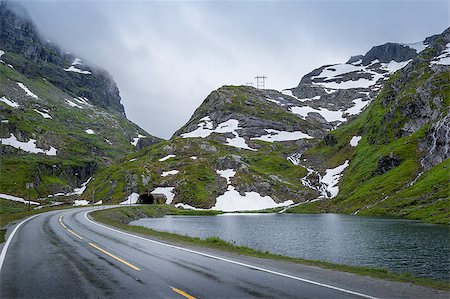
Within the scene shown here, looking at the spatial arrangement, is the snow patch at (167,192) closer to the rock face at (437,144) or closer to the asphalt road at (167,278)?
the rock face at (437,144)

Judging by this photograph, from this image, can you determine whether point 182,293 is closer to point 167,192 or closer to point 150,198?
point 150,198

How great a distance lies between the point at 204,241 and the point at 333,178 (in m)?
160

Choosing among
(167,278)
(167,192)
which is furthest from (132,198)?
(167,278)

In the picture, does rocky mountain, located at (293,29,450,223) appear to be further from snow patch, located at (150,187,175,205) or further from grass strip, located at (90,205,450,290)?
Result: grass strip, located at (90,205,450,290)

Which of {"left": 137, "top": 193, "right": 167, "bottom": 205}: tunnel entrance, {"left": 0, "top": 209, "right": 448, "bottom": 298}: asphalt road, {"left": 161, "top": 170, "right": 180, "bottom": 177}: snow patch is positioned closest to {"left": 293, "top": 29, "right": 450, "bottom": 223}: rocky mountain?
{"left": 137, "top": 193, "right": 167, "bottom": 205}: tunnel entrance

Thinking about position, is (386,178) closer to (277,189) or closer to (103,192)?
(277,189)

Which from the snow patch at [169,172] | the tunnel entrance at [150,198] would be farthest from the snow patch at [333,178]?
the tunnel entrance at [150,198]

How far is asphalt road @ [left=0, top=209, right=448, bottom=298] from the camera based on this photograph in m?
14.5

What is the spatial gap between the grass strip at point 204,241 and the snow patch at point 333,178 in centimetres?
5837

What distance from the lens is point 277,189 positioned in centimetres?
17850

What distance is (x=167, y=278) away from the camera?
664 inches

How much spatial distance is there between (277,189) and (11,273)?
164650 mm

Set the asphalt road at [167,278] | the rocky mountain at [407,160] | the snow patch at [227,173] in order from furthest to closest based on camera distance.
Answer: the snow patch at [227,173] → the rocky mountain at [407,160] → the asphalt road at [167,278]

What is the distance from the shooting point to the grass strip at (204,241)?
1829cm
